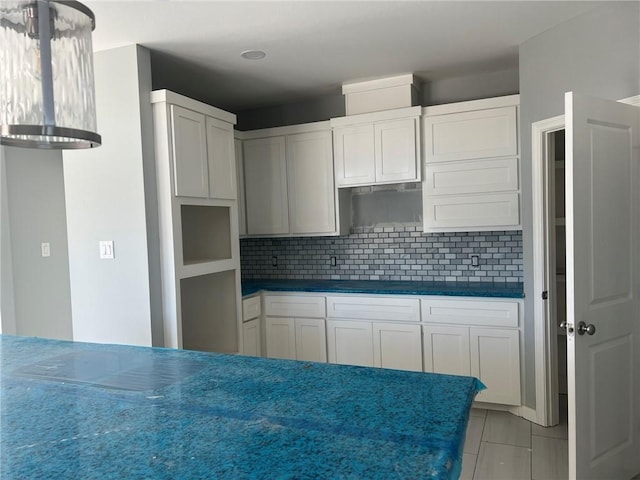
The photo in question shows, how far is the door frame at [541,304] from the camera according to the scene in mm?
3057

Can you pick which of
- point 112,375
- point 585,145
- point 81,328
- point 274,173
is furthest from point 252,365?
point 274,173

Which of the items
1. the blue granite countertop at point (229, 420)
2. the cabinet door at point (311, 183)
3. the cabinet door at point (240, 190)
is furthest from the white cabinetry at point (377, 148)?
the blue granite countertop at point (229, 420)

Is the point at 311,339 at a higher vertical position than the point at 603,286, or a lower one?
lower

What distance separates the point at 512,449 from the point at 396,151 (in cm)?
228

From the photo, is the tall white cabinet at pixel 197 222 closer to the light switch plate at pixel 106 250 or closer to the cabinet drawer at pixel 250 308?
the cabinet drawer at pixel 250 308

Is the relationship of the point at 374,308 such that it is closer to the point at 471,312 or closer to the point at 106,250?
the point at 471,312

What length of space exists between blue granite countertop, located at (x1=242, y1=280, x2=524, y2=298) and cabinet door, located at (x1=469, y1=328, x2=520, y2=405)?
279mm

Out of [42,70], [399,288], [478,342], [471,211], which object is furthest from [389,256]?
[42,70]

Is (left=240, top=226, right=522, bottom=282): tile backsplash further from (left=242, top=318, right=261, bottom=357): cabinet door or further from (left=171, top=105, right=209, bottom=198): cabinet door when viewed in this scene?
(left=171, top=105, right=209, bottom=198): cabinet door

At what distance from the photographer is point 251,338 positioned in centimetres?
→ 386

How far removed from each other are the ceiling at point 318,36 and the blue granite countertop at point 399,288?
5.65 feet

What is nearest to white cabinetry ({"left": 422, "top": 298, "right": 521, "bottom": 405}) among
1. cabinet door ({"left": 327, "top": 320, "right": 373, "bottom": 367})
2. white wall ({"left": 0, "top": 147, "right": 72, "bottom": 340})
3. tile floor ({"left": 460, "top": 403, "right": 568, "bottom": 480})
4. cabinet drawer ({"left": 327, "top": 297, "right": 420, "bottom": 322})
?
cabinet drawer ({"left": 327, "top": 297, "right": 420, "bottom": 322})

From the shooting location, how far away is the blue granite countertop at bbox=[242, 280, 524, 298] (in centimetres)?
332

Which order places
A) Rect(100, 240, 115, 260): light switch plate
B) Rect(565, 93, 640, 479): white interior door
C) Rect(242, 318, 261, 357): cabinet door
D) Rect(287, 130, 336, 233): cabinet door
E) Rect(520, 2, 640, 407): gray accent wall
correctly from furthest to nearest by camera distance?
Rect(287, 130, 336, 233): cabinet door < Rect(242, 318, 261, 357): cabinet door < Rect(100, 240, 115, 260): light switch plate < Rect(520, 2, 640, 407): gray accent wall < Rect(565, 93, 640, 479): white interior door
